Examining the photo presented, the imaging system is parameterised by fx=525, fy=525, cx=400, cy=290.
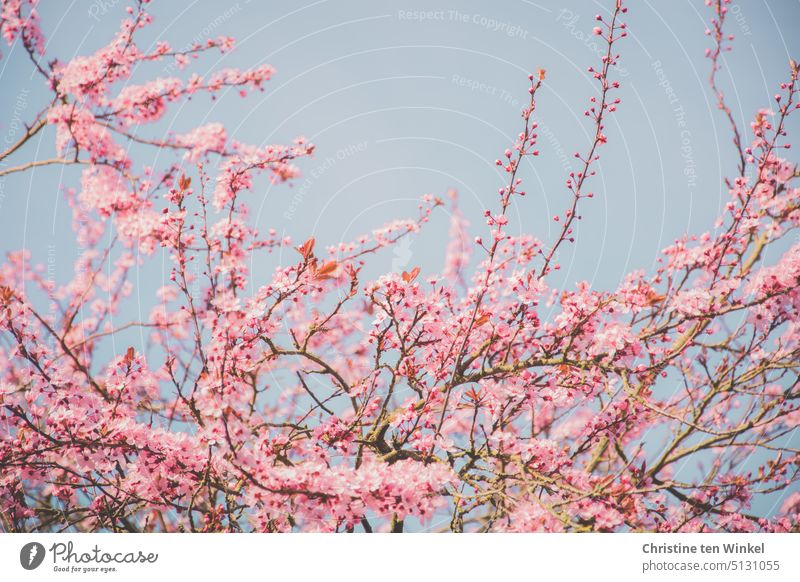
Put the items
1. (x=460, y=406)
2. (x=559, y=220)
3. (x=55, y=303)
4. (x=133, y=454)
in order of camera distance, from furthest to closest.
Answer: (x=55, y=303)
(x=460, y=406)
(x=133, y=454)
(x=559, y=220)

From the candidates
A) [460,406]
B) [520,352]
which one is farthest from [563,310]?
[460,406]

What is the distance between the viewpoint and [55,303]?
4449 mm

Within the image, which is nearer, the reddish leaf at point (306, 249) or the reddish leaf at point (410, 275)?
the reddish leaf at point (306, 249)

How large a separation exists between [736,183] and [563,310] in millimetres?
1547

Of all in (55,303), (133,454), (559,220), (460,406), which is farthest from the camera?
(55,303)

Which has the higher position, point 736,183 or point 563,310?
point 736,183

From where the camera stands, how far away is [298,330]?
4480 mm

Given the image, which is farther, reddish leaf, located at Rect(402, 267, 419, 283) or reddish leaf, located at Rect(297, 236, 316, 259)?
reddish leaf, located at Rect(402, 267, 419, 283)

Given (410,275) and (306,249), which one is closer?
(306,249)
